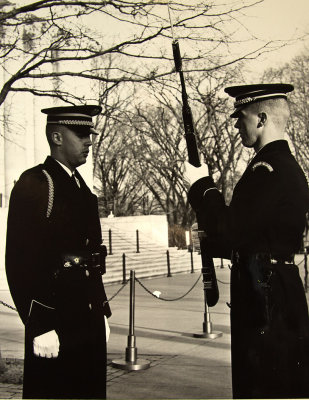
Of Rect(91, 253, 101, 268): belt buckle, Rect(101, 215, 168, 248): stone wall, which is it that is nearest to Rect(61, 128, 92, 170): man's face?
Rect(91, 253, 101, 268): belt buckle

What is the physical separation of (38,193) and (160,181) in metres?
22.5

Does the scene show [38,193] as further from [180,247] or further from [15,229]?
[180,247]

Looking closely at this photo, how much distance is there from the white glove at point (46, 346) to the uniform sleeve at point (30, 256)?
3 centimetres

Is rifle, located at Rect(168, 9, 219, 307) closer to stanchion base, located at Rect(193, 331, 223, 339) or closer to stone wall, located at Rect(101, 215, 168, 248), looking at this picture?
stanchion base, located at Rect(193, 331, 223, 339)

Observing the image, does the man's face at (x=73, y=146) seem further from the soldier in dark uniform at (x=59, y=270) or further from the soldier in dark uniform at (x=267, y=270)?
the soldier in dark uniform at (x=267, y=270)

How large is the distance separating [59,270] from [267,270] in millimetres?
962

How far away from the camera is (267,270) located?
252cm

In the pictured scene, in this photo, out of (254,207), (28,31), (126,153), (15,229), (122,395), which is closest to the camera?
(254,207)

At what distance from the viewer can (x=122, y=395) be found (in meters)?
4.22

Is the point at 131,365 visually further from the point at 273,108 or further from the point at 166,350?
the point at 273,108

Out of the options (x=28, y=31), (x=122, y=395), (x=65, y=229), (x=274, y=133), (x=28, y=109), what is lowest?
(x=122, y=395)

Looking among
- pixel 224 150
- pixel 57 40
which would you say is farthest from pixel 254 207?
pixel 224 150

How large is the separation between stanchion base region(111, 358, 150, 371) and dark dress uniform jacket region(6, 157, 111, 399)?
202 centimetres

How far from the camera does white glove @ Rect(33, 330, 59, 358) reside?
2.62 metres
